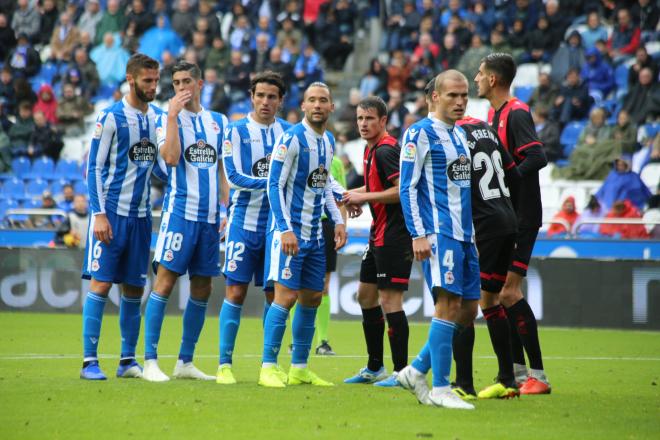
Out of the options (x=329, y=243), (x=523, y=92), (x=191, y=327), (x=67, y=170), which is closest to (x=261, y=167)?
(x=191, y=327)

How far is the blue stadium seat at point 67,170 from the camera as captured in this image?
76.7 ft

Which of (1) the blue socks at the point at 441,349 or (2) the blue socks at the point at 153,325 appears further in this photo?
(2) the blue socks at the point at 153,325

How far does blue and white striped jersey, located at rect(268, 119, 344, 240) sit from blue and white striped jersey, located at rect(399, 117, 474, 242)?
4.10ft

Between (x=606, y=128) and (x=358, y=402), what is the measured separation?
43.8ft

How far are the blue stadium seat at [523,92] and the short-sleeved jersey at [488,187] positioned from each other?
46.7ft

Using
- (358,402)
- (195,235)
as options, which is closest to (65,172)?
(195,235)

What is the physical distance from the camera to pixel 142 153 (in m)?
9.46

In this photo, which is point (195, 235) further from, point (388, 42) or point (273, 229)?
point (388, 42)

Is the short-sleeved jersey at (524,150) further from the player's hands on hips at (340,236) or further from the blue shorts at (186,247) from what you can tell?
the blue shorts at (186,247)

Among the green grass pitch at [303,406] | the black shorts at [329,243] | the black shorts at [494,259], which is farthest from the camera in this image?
the black shorts at [329,243]

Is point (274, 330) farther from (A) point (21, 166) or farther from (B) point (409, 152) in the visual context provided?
(A) point (21, 166)

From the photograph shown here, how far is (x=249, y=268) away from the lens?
9.41 metres

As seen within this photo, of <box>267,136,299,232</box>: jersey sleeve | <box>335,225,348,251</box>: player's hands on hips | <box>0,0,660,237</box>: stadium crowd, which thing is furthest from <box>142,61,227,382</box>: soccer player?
<box>0,0,660,237</box>: stadium crowd

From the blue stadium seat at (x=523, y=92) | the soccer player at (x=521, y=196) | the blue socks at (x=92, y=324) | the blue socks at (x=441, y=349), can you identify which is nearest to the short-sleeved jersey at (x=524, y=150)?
the soccer player at (x=521, y=196)
